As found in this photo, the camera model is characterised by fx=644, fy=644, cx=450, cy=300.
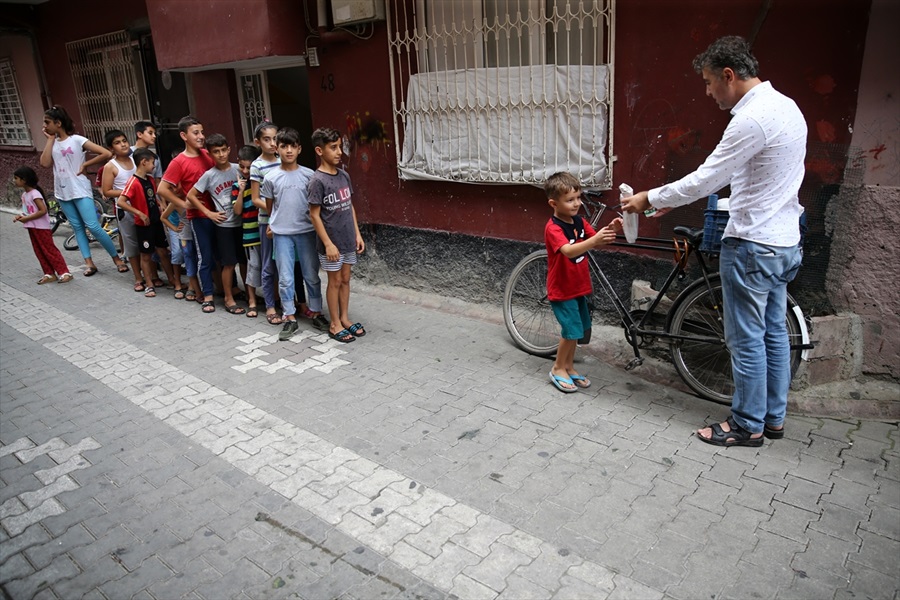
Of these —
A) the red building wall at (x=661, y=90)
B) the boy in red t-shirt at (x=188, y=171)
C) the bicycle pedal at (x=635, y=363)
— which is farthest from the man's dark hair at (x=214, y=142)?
the bicycle pedal at (x=635, y=363)

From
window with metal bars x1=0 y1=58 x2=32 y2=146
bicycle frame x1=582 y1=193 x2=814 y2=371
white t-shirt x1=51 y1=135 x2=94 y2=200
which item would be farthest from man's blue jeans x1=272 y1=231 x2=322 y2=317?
window with metal bars x1=0 y1=58 x2=32 y2=146

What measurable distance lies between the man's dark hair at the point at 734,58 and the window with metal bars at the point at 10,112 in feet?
45.2

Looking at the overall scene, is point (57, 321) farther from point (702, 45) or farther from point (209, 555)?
point (702, 45)

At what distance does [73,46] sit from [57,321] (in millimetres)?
7312

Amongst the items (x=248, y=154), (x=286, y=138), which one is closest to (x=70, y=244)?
(x=248, y=154)

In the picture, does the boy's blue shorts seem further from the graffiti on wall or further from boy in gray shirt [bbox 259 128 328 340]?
the graffiti on wall

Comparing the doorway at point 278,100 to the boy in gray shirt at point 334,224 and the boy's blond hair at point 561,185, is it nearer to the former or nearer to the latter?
the boy in gray shirt at point 334,224

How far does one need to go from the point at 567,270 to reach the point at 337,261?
2033 millimetres

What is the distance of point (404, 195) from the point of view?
6660 millimetres

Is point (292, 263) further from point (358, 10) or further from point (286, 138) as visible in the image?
point (358, 10)

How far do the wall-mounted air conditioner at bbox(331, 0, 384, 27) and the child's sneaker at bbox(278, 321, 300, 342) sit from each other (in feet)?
9.69

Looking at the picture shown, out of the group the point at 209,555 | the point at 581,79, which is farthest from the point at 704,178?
the point at 209,555

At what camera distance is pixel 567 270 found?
13.7 ft

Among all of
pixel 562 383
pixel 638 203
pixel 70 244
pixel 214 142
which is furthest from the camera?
pixel 70 244
